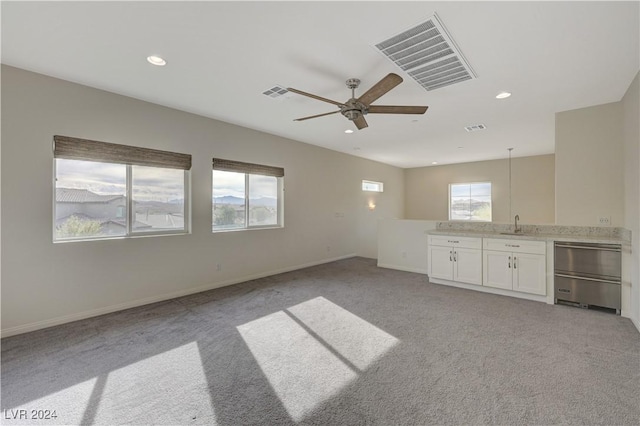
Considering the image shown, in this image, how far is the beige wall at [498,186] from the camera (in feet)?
25.6

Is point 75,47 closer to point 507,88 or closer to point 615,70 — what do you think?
point 507,88

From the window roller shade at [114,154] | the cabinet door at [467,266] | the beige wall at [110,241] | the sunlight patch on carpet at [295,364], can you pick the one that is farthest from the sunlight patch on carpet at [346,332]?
the window roller shade at [114,154]

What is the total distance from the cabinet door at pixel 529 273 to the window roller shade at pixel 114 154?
5275mm

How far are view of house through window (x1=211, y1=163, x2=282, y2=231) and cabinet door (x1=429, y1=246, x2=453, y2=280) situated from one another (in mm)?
3091

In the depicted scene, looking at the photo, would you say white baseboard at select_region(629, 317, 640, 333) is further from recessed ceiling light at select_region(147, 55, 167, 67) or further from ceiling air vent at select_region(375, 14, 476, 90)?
recessed ceiling light at select_region(147, 55, 167, 67)

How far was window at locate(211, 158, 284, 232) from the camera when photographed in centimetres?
479

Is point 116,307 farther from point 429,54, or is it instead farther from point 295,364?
point 429,54

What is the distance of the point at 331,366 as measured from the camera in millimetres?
2383

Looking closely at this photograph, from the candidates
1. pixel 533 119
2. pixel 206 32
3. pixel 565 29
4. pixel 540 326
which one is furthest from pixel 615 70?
pixel 206 32

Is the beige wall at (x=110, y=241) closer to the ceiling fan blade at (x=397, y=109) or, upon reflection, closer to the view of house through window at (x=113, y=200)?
the view of house through window at (x=113, y=200)

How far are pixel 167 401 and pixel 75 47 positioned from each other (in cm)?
322

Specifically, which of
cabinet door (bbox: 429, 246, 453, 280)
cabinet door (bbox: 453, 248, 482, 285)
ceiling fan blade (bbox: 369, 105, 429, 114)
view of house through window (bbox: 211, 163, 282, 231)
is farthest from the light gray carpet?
ceiling fan blade (bbox: 369, 105, 429, 114)

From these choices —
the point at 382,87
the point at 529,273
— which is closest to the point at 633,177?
the point at 529,273

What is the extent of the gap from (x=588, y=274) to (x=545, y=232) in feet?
2.84
